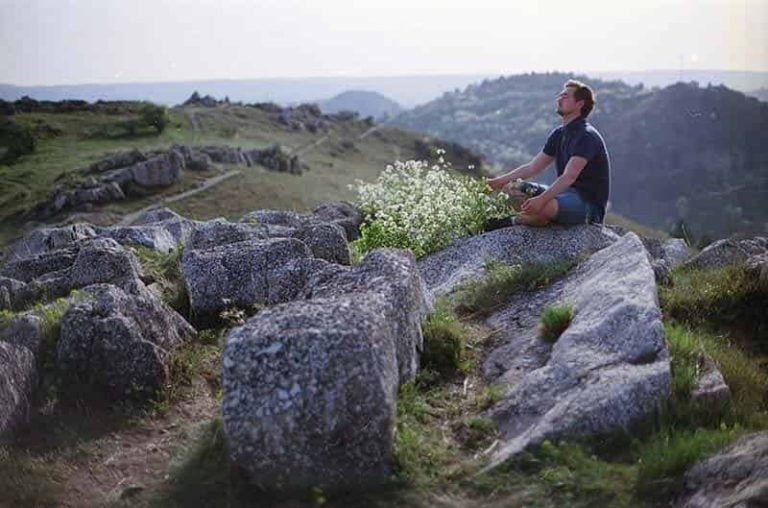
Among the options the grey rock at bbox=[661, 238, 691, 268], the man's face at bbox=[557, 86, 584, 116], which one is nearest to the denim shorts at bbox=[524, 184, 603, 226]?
the man's face at bbox=[557, 86, 584, 116]

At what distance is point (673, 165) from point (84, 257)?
7316 inches

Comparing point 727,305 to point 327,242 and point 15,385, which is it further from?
point 15,385

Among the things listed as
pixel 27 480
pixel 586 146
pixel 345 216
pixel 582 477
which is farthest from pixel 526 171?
pixel 345 216

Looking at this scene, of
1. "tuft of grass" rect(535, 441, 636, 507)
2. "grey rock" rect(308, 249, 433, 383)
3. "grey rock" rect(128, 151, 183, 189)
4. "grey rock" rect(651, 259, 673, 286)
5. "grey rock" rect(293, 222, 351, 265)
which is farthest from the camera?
"grey rock" rect(128, 151, 183, 189)

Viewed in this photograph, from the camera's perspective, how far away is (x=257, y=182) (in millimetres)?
79125

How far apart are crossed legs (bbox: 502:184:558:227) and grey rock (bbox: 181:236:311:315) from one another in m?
3.43

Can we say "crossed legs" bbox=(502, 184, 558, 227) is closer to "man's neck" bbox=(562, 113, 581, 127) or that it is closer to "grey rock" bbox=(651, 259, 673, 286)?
"man's neck" bbox=(562, 113, 581, 127)

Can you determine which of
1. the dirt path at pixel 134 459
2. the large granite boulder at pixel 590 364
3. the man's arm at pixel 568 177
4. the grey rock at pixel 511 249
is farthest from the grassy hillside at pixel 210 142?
the large granite boulder at pixel 590 364

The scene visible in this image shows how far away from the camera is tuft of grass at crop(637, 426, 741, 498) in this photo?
486cm

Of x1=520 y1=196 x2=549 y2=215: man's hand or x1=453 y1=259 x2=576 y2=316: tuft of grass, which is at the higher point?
x1=520 y1=196 x2=549 y2=215: man's hand

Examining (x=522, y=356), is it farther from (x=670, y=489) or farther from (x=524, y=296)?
(x=670, y=489)

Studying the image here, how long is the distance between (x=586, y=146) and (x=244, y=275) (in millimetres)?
4858

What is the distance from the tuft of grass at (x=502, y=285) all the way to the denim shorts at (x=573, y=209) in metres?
1.37

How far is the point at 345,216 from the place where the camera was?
67.5 feet
